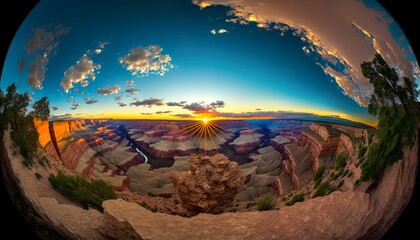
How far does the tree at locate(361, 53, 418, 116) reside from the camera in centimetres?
817

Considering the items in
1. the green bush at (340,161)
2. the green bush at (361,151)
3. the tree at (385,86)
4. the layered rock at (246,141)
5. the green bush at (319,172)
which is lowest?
the green bush at (319,172)

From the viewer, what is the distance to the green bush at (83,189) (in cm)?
816

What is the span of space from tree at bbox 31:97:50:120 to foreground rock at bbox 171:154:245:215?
3.01 meters

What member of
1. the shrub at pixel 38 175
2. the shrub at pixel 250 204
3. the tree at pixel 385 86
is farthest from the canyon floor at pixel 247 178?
the shrub at pixel 38 175

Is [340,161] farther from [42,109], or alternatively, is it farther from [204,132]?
[42,109]

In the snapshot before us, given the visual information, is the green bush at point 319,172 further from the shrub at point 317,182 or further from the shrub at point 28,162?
the shrub at point 28,162

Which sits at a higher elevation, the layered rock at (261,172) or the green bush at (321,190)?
the layered rock at (261,172)

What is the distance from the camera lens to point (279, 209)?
7719mm

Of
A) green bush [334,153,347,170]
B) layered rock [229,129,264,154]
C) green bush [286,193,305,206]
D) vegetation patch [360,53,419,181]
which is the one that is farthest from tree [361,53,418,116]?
layered rock [229,129,264,154]

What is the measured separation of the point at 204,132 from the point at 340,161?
258 cm

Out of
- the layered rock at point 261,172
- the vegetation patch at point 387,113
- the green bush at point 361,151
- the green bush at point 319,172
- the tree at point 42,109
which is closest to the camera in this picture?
the layered rock at point 261,172

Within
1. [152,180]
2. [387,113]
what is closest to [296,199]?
[387,113]

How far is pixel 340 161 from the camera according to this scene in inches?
309

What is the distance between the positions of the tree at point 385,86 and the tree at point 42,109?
20.7 ft
